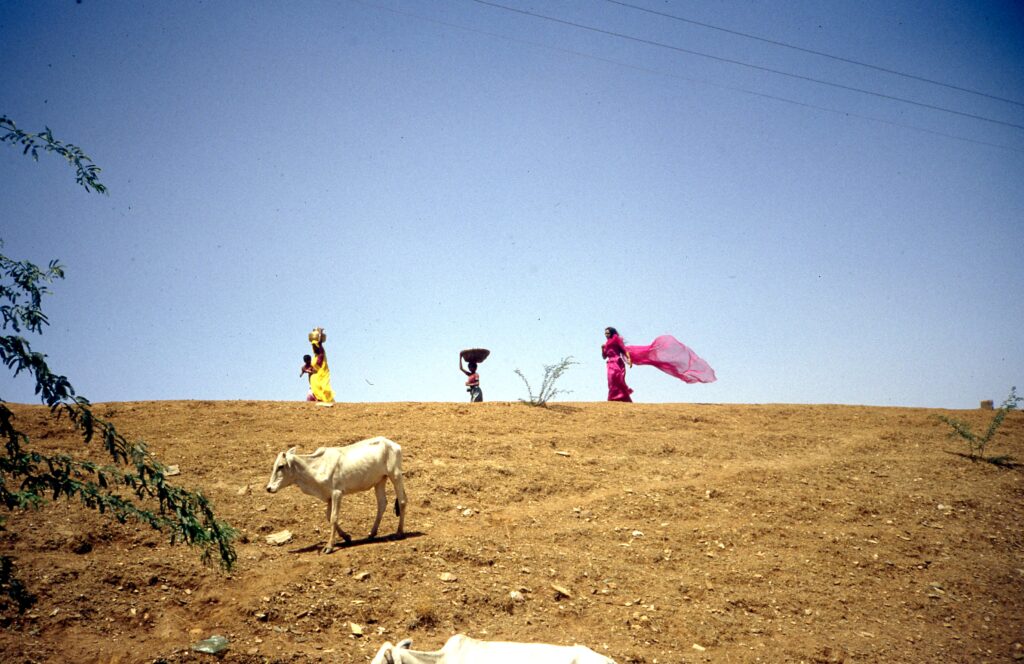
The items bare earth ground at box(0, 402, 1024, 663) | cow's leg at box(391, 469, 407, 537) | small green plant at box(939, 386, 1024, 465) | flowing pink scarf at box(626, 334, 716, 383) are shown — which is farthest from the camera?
flowing pink scarf at box(626, 334, 716, 383)

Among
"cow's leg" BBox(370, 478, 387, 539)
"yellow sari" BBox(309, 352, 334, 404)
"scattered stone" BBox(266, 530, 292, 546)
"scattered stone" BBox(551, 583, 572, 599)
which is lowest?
"scattered stone" BBox(551, 583, 572, 599)

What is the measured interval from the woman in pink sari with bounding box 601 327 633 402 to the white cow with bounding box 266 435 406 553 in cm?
1263

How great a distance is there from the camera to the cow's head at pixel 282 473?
321 inches

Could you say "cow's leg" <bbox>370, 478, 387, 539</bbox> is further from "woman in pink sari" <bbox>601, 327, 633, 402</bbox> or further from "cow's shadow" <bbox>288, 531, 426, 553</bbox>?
"woman in pink sari" <bbox>601, 327, 633, 402</bbox>

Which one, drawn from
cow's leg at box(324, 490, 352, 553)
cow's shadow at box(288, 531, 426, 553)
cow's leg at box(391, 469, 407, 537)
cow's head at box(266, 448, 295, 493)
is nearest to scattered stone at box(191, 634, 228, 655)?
cow's leg at box(324, 490, 352, 553)

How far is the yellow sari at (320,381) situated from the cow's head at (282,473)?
31.2 ft

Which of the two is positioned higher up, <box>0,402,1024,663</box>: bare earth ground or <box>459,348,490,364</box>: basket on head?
<box>459,348,490,364</box>: basket on head

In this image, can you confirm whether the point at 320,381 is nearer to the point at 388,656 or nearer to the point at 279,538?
the point at 279,538

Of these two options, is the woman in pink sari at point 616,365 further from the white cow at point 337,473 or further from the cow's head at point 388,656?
the cow's head at point 388,656

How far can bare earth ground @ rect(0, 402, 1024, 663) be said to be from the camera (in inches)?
257

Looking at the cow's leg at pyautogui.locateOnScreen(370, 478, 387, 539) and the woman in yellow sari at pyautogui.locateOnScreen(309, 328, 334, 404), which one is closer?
the cow's leg at pyautogui.locateOnScreen(370, 478, 387, 539)

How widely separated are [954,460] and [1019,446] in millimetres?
3092

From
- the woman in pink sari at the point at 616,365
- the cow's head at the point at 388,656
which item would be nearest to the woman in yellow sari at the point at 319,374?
the woman in pink sari at the point at 616,365

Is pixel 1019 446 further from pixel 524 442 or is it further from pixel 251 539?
pixel 251 539
